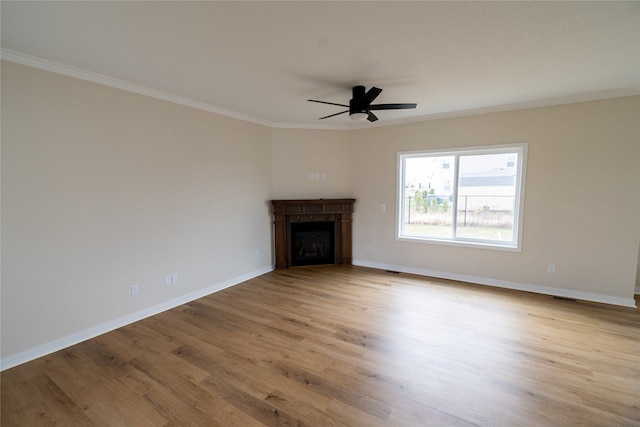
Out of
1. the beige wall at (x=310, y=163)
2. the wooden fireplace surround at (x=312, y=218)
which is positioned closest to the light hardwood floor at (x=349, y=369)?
the wooden fireplace surround at (x=312, y=218)

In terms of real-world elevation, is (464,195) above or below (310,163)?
below

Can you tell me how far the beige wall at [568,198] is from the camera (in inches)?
125

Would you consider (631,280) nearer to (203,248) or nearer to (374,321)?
(374,321)

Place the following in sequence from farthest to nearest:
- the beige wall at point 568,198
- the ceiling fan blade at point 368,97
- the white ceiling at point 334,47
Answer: the beige wall at point 568,198
the ceiling fan blade at point 368,97
the white ceiling at point 334,47

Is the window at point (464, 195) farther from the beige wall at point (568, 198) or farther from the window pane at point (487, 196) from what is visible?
the beige wall at point (568, 198)

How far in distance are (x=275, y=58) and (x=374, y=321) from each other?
2.80 m

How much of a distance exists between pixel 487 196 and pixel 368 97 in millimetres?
2596

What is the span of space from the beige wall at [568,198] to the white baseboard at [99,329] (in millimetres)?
3615

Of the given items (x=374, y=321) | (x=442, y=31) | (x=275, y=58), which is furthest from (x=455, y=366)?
(x=275, y=58)

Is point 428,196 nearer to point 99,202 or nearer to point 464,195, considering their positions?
point 464,195

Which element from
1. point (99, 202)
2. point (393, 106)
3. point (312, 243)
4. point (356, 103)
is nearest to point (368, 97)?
point (356, 103)

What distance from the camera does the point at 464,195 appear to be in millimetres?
4141

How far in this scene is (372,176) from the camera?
476 centimetres

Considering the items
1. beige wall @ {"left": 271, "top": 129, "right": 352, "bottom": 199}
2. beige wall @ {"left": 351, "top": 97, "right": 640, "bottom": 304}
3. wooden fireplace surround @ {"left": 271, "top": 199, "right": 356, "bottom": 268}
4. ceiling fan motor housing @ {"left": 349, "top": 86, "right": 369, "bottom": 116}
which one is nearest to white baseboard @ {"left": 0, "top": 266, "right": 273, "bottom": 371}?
wooden fireplace surround @ {"left": 271, "top": 199, "right": 356, "bottom": 268}
